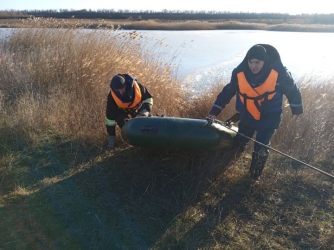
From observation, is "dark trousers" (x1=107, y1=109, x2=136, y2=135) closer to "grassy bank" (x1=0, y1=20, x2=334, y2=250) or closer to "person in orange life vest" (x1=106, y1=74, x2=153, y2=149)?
"person in orange life vest" (x1=106, y1=74, x2=153, y2=149)

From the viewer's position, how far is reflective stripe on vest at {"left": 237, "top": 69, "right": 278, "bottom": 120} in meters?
3.29

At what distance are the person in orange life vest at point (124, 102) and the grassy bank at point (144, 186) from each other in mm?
343

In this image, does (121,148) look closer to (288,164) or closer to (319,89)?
(288,164)

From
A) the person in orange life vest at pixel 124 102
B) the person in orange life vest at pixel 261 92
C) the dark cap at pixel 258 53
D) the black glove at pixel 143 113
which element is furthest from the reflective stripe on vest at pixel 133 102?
the dark cap at pixel 258 53

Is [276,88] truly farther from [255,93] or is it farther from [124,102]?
[124,102]

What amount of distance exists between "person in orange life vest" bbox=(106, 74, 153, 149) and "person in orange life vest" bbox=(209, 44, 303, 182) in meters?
0.89

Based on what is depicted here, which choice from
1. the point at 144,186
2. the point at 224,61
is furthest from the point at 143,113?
the point at 224,61

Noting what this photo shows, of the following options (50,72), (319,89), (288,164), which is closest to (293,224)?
(288,164)

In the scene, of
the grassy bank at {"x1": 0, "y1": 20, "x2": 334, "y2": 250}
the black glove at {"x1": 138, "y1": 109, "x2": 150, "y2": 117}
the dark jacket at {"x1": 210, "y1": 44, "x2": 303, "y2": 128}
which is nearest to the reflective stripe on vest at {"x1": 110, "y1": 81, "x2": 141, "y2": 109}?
the black glove at {"x1": 138, "y1": 109, "x2": 150, "y2": 117}

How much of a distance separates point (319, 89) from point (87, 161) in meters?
4.10

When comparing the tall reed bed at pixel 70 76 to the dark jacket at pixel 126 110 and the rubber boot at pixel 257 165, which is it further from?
the rubber boot at pixel 257 165

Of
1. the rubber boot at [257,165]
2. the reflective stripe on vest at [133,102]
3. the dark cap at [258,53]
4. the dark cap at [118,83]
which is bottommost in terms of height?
the rubber boot at [257,165]

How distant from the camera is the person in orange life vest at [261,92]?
3.26 m

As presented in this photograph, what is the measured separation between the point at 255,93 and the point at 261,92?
0.06 metres
